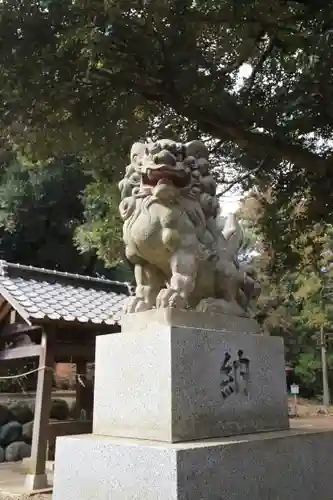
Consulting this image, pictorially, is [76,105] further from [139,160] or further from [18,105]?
[139,160]

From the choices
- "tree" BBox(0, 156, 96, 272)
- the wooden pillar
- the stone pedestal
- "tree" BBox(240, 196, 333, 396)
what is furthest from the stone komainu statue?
"tree" BBox(0, 156, 96, 272)

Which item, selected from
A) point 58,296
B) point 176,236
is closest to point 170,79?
point 176,236

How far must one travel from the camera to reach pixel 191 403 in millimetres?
2330

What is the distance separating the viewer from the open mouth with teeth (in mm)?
2709

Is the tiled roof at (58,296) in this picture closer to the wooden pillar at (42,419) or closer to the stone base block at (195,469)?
the wooden pillar at (42,419)

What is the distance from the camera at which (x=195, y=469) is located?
209cm

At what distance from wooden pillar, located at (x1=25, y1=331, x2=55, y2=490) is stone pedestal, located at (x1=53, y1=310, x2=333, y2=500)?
12.9 feet

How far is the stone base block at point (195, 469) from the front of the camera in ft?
6.80

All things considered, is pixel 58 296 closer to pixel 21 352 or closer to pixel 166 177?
pixel 21 352

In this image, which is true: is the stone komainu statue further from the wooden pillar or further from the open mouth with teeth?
the wooden pillar

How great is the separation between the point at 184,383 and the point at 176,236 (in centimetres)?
79

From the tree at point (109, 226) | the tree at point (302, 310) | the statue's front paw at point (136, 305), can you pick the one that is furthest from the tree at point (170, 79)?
the tree at point (302, 310)

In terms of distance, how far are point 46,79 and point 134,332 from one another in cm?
293

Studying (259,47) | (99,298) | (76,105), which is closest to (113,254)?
(99,298)
